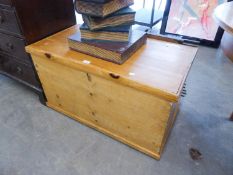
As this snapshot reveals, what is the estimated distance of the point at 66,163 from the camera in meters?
0.98

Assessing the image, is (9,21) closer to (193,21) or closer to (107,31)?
(107,31)

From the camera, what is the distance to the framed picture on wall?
1.95 meters

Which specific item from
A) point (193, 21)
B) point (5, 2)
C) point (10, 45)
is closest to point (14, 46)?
point (10, 45)

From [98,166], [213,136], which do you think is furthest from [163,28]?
[98,166]

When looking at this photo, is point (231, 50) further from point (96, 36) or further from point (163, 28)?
point (163, 28)

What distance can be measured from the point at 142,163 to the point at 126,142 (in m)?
0.14

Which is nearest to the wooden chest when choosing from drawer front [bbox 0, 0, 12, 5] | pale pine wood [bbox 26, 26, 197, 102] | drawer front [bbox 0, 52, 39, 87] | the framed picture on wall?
pale pine wood [bbox 26, 26, 197, 102]

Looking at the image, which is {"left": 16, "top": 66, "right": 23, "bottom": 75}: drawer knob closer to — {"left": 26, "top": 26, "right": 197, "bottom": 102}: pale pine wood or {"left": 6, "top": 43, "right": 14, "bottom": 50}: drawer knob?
{"left": 6, "top": 43, "right": 14, "bottom": 50}: drawer knob

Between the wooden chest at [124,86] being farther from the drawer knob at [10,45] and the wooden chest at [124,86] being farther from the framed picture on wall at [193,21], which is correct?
the framed picture on wall at [193,21]

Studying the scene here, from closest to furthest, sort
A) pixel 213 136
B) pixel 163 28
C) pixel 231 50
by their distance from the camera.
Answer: pixel 231 50
pixel 213 136
pixel 163 28

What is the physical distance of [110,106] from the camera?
3.13 feet

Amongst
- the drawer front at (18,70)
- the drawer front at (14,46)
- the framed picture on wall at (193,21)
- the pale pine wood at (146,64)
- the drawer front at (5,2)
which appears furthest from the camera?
the framed picture on wall at (193,21)

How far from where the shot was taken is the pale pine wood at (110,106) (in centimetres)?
83

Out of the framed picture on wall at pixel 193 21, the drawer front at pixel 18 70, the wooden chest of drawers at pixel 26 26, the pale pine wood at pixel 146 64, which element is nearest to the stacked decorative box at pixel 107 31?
the pale pine wood at pixel 146 64
